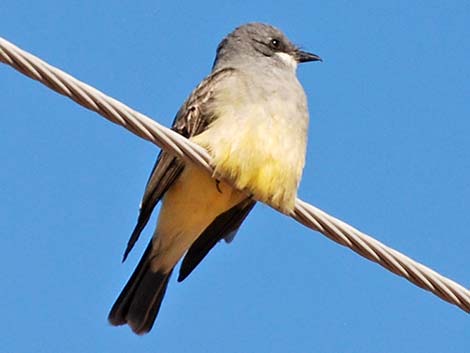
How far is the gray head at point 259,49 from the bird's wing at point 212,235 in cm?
94

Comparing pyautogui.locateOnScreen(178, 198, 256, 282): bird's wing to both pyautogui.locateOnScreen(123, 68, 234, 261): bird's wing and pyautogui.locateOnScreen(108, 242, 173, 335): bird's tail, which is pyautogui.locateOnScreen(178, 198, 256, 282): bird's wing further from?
pyautogui.locateOnScreen(123, 68, 234, 261): bird's wing

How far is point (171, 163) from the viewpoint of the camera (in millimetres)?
5973

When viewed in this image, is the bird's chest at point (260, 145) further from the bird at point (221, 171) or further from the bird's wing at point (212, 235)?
the bird's wing at point (212, 235)

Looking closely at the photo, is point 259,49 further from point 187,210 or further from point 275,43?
point 187,210

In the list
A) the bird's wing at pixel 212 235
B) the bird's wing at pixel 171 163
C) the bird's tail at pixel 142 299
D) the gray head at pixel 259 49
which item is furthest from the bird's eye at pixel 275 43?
the bird's tail at pixel 142 299

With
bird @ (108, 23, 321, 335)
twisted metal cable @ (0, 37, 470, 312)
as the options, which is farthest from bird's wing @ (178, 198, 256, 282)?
twisted metal cable @ (0, 37, 470, 312)

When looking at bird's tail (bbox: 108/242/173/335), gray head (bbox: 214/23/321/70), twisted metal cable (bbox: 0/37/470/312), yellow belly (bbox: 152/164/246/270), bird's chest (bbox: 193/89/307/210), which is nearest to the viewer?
twisted metal cable (bbox: 0/37/470/312)

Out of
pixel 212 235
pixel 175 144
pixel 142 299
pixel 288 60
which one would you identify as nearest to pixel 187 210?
pixel 212 235

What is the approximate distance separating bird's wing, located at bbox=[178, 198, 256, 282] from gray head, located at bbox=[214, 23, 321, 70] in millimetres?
937

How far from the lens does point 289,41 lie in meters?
7.10

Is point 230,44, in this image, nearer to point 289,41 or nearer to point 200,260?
point 289,41

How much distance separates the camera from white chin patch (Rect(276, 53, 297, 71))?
6852mm

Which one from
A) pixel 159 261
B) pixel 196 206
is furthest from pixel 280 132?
pixel 159 261

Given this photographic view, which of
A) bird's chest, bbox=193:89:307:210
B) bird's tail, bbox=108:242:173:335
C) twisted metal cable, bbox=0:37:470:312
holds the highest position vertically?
bird's chest, bbox=193:89:307:210
